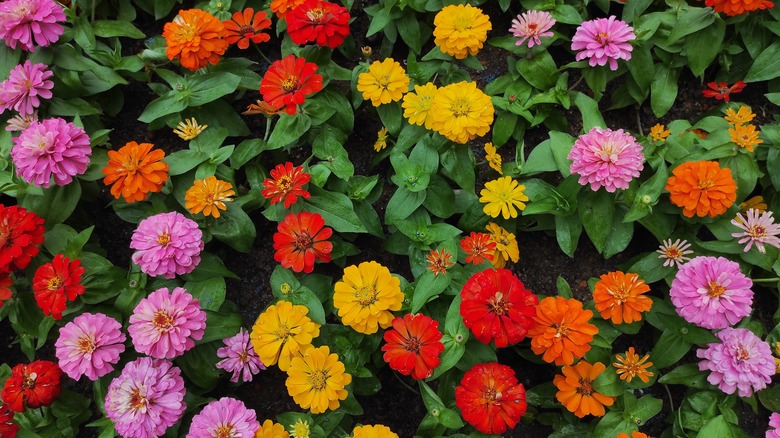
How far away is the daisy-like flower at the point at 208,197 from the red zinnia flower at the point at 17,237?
526 millimetres

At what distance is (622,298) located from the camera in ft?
6.19

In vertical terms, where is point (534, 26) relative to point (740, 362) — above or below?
above

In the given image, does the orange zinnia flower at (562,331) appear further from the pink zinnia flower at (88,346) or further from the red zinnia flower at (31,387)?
the red zinnia flower at (31,387)

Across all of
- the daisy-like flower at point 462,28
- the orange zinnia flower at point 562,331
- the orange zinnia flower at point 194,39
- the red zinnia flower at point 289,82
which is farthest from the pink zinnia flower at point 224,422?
the daisy-like flower at point 462,28

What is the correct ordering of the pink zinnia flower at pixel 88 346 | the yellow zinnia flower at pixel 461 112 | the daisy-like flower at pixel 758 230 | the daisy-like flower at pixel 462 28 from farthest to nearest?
the daisy-like flower at pixel 462 28
the yellow zinnia flower at pixel 461 112
the daisy-like flower at pixel 758 230
the pink zinnia flower at pixel 88 346

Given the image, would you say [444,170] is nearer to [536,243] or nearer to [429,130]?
[429,130]

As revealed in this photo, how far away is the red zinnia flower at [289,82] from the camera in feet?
7.00

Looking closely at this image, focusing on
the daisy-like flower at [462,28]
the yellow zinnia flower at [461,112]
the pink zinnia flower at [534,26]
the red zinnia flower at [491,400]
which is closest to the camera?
the red zinnia flower at [491,400]

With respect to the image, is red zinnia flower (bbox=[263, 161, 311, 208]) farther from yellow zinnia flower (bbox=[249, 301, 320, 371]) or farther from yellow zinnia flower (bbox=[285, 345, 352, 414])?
yellow zinnia flower (bbox=[285, 345, 352, 414])

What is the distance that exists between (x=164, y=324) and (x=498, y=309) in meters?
1.06

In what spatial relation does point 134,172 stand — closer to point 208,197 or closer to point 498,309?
point 208,197

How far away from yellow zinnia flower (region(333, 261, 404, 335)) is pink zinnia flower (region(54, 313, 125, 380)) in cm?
76

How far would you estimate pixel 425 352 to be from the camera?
179 centimetres

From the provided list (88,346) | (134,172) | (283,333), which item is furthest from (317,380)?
(134,172)
